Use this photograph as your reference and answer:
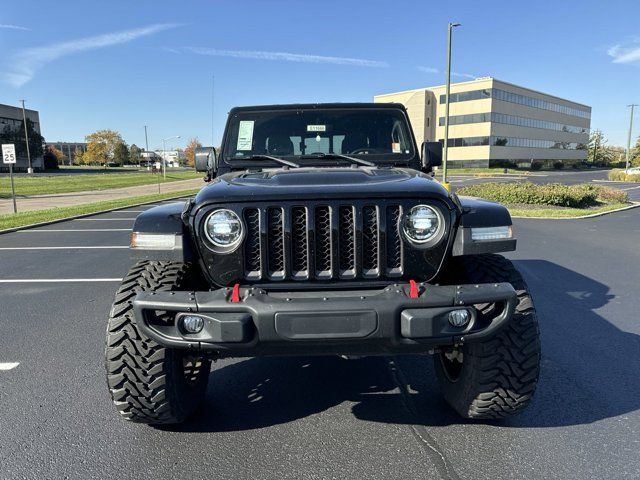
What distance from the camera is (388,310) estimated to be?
87.0 inches

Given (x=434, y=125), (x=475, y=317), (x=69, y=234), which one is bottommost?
(x=69, y=234)

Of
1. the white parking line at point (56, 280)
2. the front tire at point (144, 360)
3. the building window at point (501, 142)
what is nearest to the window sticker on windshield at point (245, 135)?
the front tire at point (144, 360)

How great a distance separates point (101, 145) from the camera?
317 ft

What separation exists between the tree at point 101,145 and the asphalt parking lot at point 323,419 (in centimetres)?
10162

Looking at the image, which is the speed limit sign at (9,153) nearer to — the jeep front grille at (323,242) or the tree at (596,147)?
the jeep front grille at (323,242)

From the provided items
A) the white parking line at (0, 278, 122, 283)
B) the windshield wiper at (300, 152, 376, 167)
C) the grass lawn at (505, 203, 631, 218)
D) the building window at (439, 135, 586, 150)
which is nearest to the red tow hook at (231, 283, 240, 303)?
the windshield wiper at (300, 152, 376, 167)

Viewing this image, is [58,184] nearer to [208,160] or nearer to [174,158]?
[208,160]

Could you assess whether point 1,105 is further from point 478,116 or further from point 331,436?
point 331,436

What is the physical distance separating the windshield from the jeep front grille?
151 centimetres

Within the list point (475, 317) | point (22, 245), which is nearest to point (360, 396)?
point (475, 317)

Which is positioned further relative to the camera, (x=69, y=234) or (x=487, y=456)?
Result: (x=69, y=234)

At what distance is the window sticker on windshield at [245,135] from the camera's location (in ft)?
13.0

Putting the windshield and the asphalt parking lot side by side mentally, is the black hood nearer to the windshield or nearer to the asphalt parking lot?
the windshield

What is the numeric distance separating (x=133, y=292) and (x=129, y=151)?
379ft
